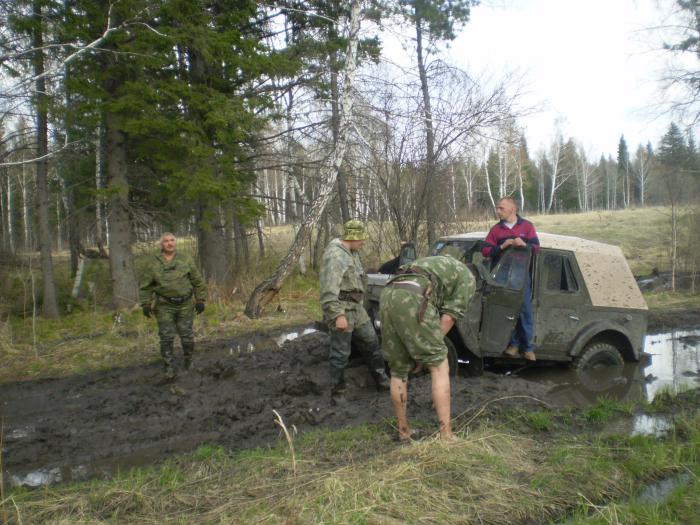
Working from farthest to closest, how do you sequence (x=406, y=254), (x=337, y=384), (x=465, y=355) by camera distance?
1. (x=406, y=254)
2. (x=465, y=355)
3. (x=337, y=384)

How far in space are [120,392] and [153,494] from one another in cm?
349

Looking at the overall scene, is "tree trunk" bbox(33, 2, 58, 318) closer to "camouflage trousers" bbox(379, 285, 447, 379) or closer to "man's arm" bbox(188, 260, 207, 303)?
"man's arm" bbox(188, 260, 207, 303)

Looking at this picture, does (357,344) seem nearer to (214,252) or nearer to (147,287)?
(147,287)

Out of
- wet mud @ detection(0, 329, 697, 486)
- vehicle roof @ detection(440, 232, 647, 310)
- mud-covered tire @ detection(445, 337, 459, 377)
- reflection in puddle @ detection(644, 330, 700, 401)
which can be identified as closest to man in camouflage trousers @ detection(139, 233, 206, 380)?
wet mud @ detection(0, 329, 697, 486)

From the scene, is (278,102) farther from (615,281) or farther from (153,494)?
(153,494)

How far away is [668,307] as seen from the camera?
40.9 feet

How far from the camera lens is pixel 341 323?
555cm

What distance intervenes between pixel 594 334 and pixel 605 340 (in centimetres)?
45

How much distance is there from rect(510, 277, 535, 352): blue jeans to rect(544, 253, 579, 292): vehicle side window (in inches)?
18.3

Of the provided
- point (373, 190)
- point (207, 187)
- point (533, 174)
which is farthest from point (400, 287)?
point (533, 174)

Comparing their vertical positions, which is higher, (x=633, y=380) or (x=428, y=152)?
(x=428, y=152)

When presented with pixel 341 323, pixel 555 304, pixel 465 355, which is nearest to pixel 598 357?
pixel 555 304

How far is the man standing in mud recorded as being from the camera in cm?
616

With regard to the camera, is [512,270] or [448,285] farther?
[512,270]
